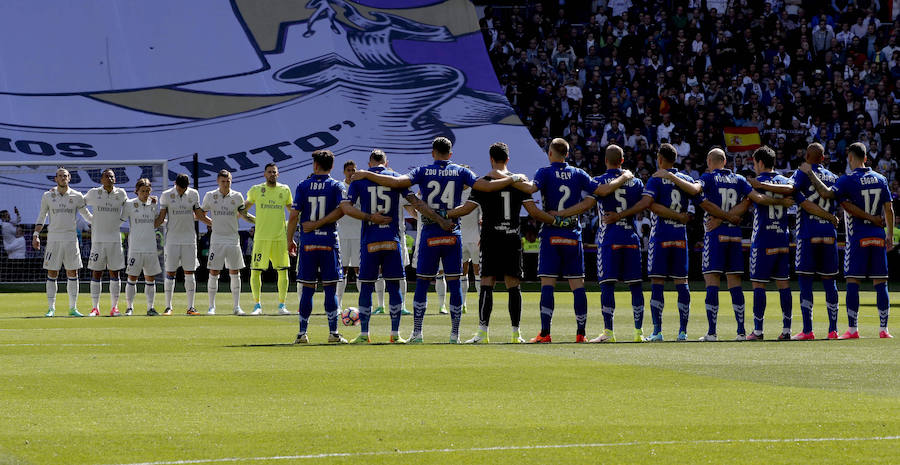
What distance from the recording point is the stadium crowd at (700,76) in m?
36.9

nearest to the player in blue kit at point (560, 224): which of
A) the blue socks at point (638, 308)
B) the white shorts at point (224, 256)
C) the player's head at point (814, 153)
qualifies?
the blue socks at point (638, 308)

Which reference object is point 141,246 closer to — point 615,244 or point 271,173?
point 271,173

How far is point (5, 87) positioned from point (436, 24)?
11.9m

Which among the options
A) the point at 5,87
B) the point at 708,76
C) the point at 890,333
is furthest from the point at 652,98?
the point at 890,333

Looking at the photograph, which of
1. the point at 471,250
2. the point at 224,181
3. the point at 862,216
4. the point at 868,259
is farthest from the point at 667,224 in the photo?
the point at 224,181

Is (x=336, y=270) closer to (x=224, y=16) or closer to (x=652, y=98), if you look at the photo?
(x=224, y=16)

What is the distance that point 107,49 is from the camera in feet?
108

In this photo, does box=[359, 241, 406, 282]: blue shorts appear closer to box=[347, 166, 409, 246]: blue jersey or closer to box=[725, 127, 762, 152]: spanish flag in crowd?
box=[347, 166, 409, 246]: blue jersey

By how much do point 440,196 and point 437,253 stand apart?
2.17ft

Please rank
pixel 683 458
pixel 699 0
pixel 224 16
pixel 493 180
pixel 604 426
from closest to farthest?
pixel 683 458 < pixel 604 426 < pixel 493 180 < pixel 224 16 < pixel 699 0

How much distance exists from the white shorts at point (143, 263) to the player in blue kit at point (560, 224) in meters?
9.00

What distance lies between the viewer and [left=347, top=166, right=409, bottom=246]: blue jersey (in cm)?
1388

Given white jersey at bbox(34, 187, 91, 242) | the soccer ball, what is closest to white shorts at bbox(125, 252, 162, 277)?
white jersey at bbox(34, 187, 91, 242)

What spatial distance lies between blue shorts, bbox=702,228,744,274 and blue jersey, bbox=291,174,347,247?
14.5 feet
